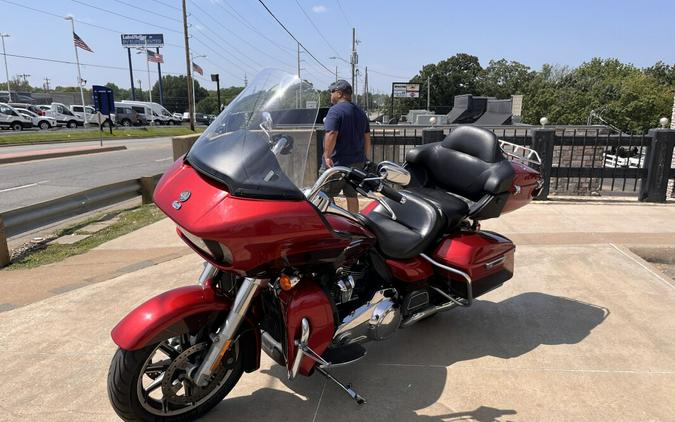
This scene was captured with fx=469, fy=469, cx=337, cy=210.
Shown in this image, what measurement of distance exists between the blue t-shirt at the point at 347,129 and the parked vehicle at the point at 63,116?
40.8 metres

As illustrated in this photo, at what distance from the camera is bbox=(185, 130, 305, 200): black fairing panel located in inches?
78.2

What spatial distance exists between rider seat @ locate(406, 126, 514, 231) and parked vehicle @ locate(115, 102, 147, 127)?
4359 cm

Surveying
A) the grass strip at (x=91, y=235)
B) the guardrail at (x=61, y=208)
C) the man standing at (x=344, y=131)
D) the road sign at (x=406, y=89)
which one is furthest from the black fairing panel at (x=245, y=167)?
the road sign at (x=406, y=89)

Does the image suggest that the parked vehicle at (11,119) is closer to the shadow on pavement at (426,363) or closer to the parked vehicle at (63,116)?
the parked vehicle at (63,116)

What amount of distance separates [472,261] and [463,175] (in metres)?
0.72

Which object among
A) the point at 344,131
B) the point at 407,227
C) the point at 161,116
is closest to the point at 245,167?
the point at 407,227

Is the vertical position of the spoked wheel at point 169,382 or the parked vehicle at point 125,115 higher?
the parked vehicle at point 125,115

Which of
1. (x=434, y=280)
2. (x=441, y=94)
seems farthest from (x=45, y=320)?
(x=441, y=94)

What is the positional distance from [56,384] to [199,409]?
98cm

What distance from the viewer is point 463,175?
3.42 m

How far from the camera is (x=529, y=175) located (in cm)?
345

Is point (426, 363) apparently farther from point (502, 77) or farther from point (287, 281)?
point (502, 77)

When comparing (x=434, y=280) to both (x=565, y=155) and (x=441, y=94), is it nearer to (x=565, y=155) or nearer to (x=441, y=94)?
(x=565, y=155)

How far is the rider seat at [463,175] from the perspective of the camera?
124 inches
